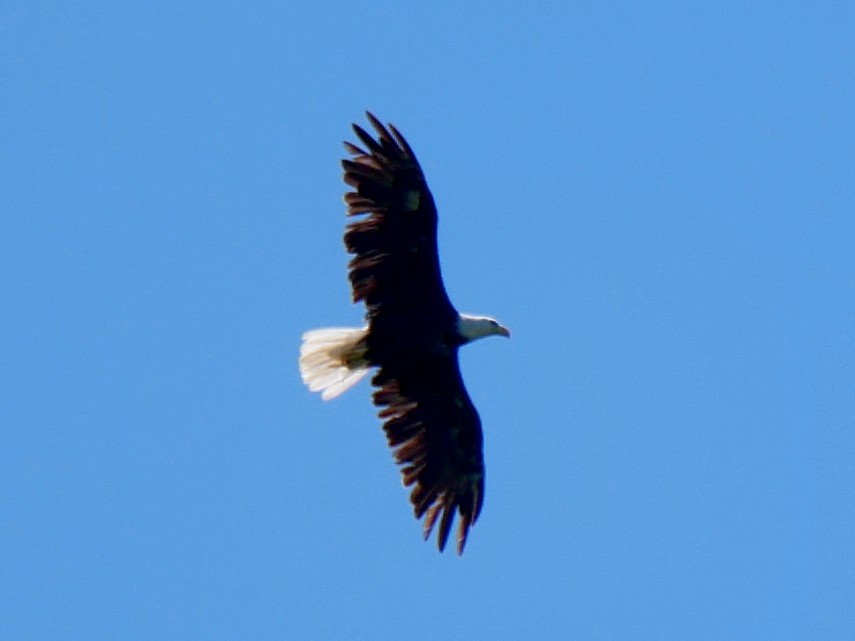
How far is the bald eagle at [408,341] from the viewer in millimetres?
11914

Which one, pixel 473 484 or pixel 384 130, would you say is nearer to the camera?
pixel 384 130

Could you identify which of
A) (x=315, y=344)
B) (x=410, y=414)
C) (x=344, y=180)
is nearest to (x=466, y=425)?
(x=410, y=414)

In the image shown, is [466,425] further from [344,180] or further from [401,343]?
[344,180]

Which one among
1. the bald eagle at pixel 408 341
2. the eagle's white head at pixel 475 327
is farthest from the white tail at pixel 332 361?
the eagle's white head at pixel 475 327

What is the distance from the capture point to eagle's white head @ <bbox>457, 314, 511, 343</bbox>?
12439 mm

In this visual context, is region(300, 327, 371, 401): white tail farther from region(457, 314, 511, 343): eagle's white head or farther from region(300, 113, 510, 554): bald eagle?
region(457, 314, 511, 343): eagle's white head

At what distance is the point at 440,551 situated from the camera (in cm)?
1262

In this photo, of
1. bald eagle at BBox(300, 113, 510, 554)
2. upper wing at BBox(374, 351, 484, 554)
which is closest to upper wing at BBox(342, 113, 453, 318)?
bald eagle at BBox(300, 113, 510, 554)

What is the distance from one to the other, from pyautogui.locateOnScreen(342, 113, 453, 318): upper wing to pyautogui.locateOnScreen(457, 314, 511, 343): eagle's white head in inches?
16.1

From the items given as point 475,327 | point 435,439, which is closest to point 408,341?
point 475,327

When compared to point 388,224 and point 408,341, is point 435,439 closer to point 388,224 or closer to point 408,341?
point 408,341

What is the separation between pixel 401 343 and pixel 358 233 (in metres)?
0.90

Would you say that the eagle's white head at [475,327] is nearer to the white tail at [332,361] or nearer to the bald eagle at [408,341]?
the bald eagle at [408,341]

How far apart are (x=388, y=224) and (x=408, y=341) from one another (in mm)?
892
